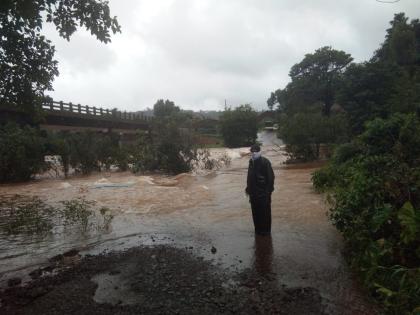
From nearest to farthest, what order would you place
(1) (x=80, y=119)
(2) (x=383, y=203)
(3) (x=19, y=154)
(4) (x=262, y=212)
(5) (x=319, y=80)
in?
(2) (x=383, y=203) → (4) (x=262, y=212) → (3) (x=19, y=154) → (1) (x=80, y=119) → (5) (x=319, y=80)

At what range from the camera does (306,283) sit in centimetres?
465

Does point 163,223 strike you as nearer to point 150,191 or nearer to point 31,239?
point 31,239

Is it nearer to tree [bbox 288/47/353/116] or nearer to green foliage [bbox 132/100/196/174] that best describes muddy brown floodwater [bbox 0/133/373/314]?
green foliage [bbox 132/100/196/174]

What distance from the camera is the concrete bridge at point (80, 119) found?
71.2 ft

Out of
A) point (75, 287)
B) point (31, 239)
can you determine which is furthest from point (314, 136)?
point (75, 287)

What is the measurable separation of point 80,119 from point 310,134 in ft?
56.9

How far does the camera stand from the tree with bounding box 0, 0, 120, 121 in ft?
17.3

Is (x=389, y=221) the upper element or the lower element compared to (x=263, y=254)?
upper

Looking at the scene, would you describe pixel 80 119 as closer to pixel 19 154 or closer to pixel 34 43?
pixel 19 154

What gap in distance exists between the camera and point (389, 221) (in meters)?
4.77

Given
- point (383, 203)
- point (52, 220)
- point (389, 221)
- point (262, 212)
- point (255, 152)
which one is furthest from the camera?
point (52, 220)

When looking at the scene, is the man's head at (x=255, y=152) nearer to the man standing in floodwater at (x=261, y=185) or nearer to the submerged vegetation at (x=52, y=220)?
the man standing in floodwater at (x=261, y=185)

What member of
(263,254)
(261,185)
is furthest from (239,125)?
(263,254)

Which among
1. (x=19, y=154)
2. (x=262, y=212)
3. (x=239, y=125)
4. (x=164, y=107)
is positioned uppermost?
(x=164, y=107)
